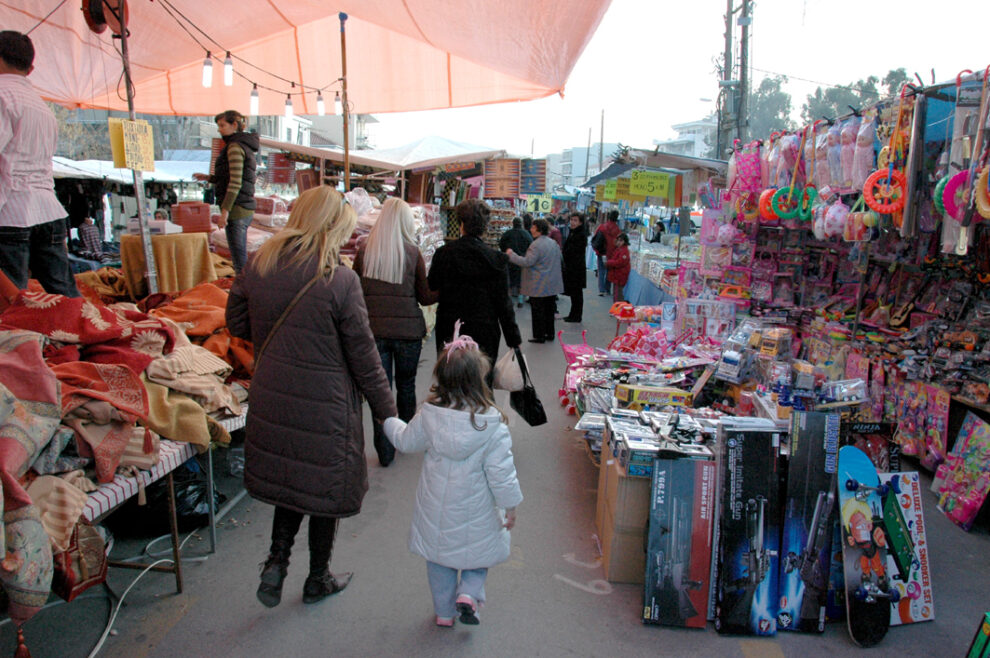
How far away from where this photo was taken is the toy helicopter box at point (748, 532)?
8.89 feet

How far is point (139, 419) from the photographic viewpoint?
263cm

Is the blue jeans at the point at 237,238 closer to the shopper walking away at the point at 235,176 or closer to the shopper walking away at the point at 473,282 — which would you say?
the shopper walking away at the point at 235,176

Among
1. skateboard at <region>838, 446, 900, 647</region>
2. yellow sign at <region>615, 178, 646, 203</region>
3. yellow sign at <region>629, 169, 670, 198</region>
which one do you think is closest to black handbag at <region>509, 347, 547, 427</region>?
skateboard at <region>838, 446, 900, 647</region>

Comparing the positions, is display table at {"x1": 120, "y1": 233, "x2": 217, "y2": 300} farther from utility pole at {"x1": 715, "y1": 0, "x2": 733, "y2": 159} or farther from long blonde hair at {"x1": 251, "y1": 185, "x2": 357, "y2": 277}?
utility pole at {"x1": 715, "y1": 0, "x2": 733, "y2": 159}

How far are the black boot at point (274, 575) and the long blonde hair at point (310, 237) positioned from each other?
1.17 meters

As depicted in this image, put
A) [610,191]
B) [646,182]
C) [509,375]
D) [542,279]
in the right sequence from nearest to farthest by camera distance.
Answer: [509,375], [542,279], [646,182], [610,191]

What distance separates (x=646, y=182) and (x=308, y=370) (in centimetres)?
769

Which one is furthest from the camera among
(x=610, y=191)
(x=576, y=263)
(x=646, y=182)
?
(x=610, y=191)

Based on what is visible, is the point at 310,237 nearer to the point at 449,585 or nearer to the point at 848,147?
the point at 449,585

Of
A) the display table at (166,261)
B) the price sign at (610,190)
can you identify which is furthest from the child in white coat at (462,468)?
the price sign at (610,190)

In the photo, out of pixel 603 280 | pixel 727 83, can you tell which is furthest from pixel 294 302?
pixel 727 83

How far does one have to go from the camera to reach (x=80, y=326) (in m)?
2.81

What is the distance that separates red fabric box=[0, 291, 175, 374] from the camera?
2.74m

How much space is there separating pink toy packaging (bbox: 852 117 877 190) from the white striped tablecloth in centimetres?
478
